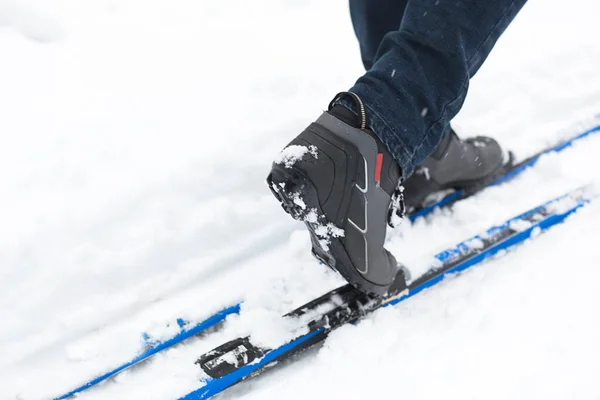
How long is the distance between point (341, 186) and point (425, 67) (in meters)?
0.29

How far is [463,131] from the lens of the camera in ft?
5.88

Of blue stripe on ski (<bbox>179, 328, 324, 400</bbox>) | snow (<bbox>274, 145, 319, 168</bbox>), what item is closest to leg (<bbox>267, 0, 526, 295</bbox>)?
snow (<bbox>274, 145, 319, 168</bbox>)

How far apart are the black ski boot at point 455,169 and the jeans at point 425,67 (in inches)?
21.9

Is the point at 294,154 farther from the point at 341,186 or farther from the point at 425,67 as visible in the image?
the point at 425,67

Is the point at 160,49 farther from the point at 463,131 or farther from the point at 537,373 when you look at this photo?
the point at 537,373

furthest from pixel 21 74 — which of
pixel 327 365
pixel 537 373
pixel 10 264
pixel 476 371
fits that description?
pixel 537 373

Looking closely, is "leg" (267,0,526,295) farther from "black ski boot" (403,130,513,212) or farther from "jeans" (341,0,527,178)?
"black ski boot" (403,130,513,212)

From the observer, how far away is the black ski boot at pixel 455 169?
147 cm

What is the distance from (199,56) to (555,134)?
5.28 ft

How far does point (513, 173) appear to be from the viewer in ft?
5.30

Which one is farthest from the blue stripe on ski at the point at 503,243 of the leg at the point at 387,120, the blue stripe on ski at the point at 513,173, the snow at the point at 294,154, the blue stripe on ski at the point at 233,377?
the snow at the point at 294,154

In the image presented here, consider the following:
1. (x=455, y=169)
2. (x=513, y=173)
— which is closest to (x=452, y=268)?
(x=455, y=169)

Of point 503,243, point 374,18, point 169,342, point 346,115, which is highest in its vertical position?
point 374,18

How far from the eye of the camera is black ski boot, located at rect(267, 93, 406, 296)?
0.84 metres
